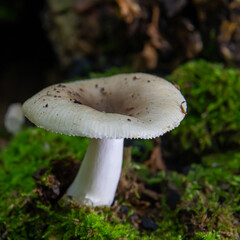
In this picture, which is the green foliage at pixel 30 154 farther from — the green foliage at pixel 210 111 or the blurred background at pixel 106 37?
the blurred background at pixel 106 37

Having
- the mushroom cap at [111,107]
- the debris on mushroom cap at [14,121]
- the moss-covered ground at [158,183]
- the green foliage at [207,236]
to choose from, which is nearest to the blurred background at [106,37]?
the moss-covered ground at [158,183]

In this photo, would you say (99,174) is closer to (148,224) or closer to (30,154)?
(148,224)

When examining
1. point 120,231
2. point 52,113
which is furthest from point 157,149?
point 52,113

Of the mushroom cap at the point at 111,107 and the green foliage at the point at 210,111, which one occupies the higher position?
the green foliage at the point at 210,111

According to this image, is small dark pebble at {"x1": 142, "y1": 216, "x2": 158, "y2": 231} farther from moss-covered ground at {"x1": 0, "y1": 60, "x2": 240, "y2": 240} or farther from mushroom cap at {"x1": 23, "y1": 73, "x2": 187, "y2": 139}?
mushroom cap at {"x1": 23, "y1": 73, "x2": 187, "y2": 139}

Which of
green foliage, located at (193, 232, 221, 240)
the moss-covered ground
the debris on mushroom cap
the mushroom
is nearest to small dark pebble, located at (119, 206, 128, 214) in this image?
the moss-covered ground

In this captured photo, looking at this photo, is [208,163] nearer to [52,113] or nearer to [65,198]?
[65,198]
